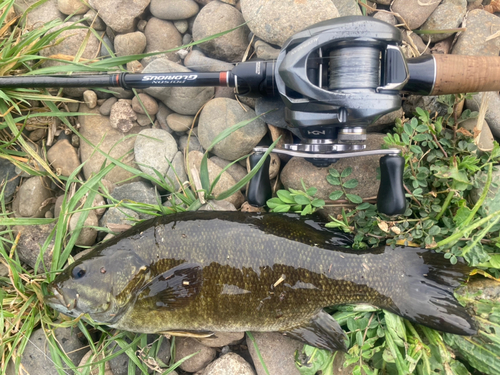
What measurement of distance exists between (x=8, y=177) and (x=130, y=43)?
1603mm

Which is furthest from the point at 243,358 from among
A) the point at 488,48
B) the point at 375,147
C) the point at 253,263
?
the point at 488,48

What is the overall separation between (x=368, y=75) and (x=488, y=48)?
4.64ft

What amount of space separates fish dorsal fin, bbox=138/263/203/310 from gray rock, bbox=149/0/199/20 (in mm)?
2122

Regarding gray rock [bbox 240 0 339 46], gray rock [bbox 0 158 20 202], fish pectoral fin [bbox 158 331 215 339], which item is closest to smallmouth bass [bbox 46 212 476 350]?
fish pectoral fin [bbox 158 331 215 339]

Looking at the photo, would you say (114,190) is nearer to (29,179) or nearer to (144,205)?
(144,205)

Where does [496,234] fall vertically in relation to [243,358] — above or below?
above

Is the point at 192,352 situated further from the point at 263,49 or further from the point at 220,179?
the point at 263,49

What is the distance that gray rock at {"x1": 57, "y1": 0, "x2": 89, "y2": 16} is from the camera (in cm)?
300

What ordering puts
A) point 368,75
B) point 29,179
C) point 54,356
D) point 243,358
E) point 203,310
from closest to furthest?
point 368,75
point 203,310
point 54,356
point 243,358
point 29,179

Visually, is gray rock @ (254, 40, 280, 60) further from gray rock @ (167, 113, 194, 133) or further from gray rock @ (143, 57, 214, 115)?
gray rock @ (167, 113, 194, 133)

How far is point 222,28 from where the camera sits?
284 cm

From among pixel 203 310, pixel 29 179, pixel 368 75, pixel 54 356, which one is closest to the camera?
pixel 368 75

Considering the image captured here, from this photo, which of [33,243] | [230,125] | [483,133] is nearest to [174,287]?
[230,125]

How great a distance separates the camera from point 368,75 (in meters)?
1.94
